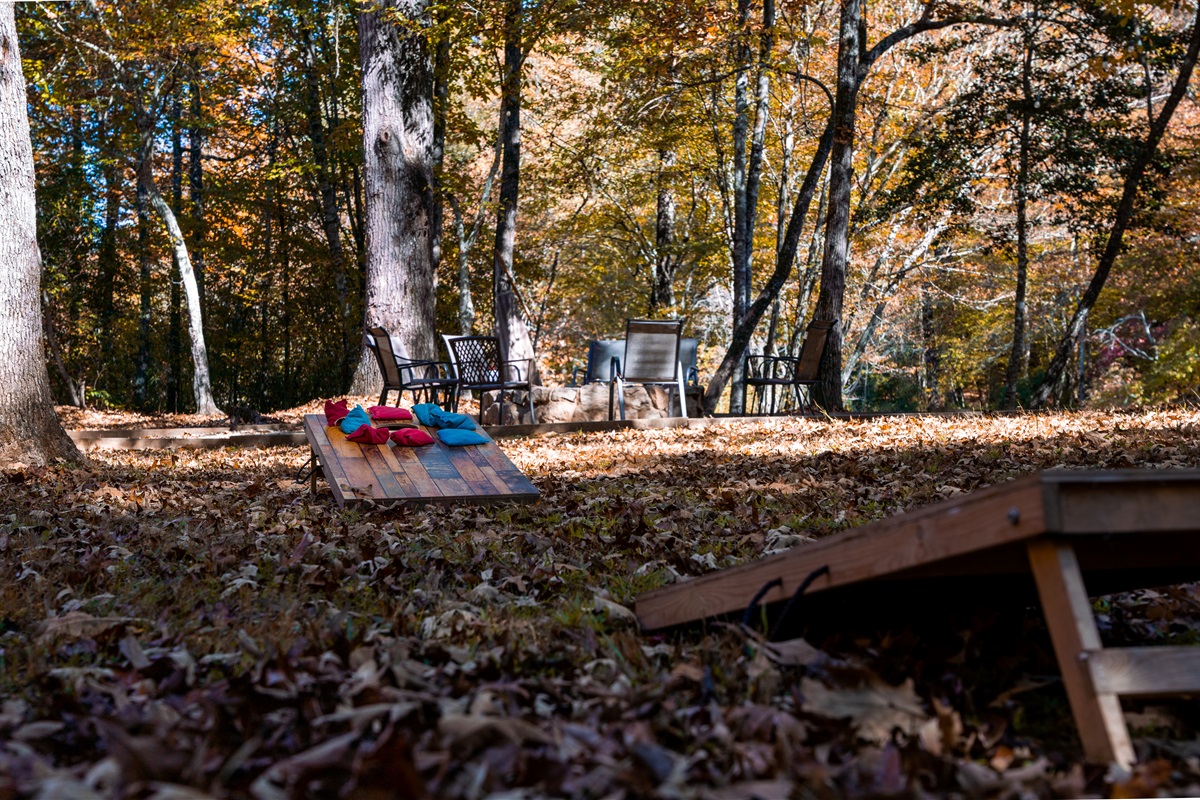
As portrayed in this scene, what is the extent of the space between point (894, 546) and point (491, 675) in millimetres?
960

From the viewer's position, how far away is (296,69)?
18.8m

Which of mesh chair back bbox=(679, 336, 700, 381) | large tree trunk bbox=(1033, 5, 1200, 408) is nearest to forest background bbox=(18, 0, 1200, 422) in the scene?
large tree trunk bbox=(1033, 5, 1200, 408)

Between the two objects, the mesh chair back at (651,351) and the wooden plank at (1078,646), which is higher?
the mesh chair back at (651,351)

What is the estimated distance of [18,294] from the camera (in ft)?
23.3

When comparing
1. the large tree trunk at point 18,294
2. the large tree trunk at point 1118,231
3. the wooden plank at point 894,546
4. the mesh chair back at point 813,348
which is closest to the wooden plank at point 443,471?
the wooden plank at point 894,546

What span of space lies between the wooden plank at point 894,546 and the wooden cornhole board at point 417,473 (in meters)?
2.68

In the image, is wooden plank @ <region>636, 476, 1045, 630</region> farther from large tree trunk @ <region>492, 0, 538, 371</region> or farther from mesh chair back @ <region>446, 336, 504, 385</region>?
large tree trunk @ <region>492, 0, 538, 371</region>

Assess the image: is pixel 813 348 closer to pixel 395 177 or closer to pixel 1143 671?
pixel 395 177

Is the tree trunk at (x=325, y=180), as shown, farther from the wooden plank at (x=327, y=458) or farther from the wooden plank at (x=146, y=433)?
the wooden plank at (x=327, y=458)

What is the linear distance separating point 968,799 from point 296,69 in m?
19.8

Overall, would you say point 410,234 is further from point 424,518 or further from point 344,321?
point 424,518

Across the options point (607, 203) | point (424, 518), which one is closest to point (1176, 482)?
point (424, 518)

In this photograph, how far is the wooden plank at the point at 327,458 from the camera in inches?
195

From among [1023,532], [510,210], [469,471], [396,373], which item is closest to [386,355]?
[396,373]
